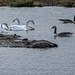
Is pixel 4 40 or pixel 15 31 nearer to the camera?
pixel 4 40

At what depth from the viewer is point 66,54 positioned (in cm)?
2950

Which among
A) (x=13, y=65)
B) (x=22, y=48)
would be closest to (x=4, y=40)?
(x=22, y=48)

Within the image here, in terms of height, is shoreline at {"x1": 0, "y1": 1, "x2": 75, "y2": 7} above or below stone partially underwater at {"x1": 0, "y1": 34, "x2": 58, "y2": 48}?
below

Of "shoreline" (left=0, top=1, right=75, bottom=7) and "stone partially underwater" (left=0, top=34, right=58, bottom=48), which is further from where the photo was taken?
"shoreline" (left=0, top=1, right=75, bottom=7)

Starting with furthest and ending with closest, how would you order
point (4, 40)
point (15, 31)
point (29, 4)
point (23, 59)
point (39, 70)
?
point (29, 4) < point (15, 31) < point (4, 40) < point (23, 59) < point (39, 70)

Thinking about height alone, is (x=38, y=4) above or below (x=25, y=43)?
below

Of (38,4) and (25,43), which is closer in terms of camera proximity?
(25,43)

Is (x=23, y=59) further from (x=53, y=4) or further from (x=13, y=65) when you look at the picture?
(x=53, y=4)

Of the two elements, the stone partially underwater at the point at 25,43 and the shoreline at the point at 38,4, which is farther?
the shoreline at the point at 38,4

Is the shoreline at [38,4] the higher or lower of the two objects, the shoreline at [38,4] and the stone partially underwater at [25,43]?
the lower

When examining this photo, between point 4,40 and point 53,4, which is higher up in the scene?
point 4,40

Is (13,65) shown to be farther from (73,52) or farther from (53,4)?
(53,4)

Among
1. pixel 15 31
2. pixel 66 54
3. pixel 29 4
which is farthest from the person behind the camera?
pixel 29 4

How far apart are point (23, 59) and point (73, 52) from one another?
12.8 ft
